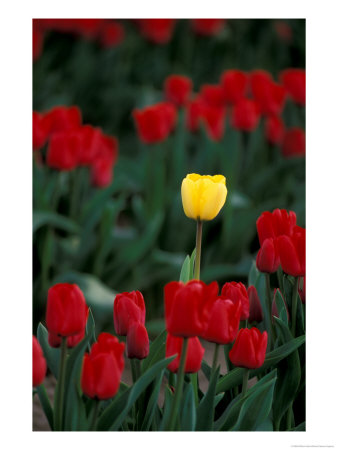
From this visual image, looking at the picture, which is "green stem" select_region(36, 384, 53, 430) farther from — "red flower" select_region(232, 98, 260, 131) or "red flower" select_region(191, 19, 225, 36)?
"red flower" select_region(191, 19, 225, 36)

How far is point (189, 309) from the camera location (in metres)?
A: 0.62

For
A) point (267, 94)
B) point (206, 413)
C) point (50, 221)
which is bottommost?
point (206, 413)

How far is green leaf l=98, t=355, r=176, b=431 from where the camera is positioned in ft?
2.26

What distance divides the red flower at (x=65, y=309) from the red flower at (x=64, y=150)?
81cm

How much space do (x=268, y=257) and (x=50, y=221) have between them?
87 centimetres

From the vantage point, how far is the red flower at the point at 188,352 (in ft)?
2.30

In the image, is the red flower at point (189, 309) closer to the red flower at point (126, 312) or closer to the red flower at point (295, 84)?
the red flower at point (126, 312)

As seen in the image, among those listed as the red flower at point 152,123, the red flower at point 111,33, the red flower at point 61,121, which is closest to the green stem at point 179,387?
the red flower at point 61,121

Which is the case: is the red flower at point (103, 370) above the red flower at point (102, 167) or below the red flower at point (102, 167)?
below

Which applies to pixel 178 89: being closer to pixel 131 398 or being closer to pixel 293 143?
pixel 293 143

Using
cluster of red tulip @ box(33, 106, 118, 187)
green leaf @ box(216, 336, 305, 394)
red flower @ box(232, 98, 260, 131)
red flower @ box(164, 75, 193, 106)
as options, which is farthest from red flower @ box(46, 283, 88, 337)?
red flower @ box(164, 75, 193, 106)

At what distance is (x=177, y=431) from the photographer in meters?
0.74

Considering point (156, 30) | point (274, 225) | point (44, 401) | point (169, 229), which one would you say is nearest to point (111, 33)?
point (156, 30)

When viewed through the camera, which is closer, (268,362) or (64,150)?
(268,362)
